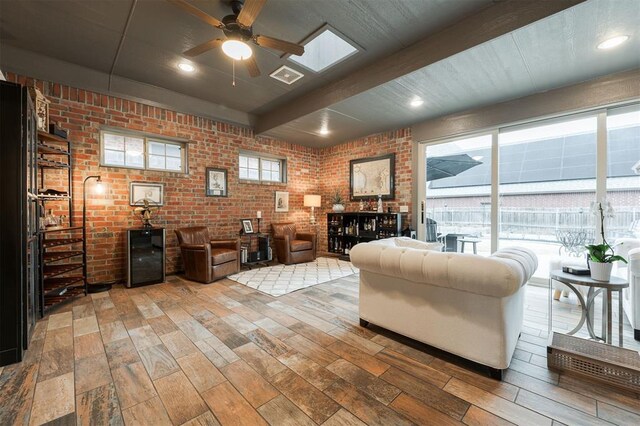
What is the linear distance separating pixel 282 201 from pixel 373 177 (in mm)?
2203

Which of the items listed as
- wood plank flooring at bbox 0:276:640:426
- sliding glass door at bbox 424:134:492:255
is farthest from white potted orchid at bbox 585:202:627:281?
sliding glass door at bbox 424:134:492:255

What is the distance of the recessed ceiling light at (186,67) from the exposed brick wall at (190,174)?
1197mm

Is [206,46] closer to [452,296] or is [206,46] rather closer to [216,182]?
[216,182]

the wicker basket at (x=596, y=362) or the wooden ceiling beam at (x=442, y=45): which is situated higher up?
the wooden ceiling beam at (x=442, y=45)

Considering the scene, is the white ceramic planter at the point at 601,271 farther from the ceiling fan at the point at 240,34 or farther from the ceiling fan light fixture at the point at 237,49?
the ceiling fan light fixture at the point at 237,49

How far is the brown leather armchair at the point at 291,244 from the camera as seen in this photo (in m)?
5.37

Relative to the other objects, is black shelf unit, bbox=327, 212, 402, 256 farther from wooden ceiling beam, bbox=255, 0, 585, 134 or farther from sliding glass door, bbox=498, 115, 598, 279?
wooden ceiling beam, bbox=255, 0, 585, 134

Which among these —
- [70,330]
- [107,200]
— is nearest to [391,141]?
[107,200]

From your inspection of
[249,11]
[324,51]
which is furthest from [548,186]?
[249,11]

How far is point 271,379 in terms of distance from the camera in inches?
68.9

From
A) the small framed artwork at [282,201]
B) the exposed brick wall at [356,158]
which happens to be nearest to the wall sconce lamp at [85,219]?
the small framed artwork at [282,201]

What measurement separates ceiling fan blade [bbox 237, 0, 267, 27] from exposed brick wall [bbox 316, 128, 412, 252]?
3872 mm

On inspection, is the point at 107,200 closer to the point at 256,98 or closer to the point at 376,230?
the point at 256,98

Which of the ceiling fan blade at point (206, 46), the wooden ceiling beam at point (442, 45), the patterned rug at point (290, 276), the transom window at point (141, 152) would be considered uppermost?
the wooden ceiling beam at point (442, 45)
